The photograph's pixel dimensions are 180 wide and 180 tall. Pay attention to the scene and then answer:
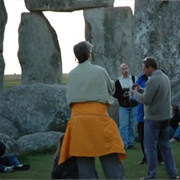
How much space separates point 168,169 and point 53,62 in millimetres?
15886

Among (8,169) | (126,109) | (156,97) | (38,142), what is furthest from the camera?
(126,109)

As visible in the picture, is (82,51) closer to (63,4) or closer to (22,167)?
(22,167)

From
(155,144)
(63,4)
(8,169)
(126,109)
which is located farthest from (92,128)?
(63,4)

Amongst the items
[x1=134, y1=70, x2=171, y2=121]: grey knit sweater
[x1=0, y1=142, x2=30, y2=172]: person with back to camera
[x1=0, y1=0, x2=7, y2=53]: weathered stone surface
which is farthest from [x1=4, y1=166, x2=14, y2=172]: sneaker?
[x1=0, y1=0, x2=7, y2=53]: weathered stone surface

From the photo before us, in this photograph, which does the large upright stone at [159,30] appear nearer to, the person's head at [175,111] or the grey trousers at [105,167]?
the person's head at [175,111]

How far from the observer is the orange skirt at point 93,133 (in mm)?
10125

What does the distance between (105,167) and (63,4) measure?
17513 mm

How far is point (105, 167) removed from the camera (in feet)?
33.4

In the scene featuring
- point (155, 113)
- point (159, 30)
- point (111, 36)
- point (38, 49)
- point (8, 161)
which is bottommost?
point (38, 49)

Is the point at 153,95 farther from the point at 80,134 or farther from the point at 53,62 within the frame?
the point at 53,62

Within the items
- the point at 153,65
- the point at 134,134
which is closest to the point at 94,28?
the point at 134,134

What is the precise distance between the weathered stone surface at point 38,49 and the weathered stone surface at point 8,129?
10.0 meters

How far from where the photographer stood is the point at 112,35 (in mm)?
28984

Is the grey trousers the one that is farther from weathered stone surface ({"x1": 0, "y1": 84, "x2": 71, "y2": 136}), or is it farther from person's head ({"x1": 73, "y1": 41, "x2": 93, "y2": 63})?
weathered stone surface ({"x1": 0, "y1": 84, "x2": 71, "y2": 136})
